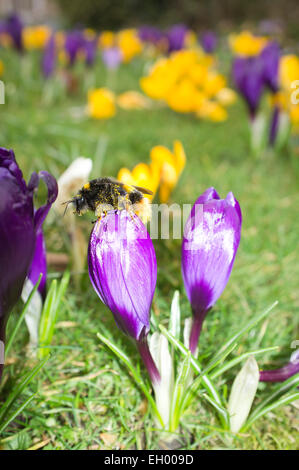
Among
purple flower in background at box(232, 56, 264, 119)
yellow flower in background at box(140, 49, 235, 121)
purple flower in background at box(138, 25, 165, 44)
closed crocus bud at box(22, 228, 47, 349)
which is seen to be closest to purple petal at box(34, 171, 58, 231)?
closed crocus bud at box(22, 228, 47, 349)

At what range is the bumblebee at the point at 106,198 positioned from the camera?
62cm

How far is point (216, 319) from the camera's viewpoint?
0.95 m

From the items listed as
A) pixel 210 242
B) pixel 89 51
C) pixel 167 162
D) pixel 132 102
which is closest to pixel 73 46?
pixel 89 51

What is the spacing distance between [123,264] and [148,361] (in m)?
0.21

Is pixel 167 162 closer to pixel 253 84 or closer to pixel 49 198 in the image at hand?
pixel 49 198

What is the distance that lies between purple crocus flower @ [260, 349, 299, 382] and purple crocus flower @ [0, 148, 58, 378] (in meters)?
0.50

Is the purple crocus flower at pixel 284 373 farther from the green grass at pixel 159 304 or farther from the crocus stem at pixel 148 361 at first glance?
the crocus stem at pixel 148 361

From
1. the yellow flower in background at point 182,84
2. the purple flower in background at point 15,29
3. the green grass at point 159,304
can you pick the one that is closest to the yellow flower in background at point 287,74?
the green grass at point 159,304

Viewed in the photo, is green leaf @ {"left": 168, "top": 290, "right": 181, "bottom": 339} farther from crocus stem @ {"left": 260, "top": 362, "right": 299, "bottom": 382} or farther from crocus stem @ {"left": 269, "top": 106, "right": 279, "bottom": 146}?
crocus stem @ {"left": 269, "top": 106, "right": 279, "bottom": 146}

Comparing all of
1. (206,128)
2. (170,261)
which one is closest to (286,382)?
(170,261)

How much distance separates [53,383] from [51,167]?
3.37ft

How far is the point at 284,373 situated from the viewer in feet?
2.46

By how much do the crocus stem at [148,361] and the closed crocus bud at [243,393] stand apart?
14cm

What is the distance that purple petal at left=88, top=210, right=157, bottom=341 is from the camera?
55cm
